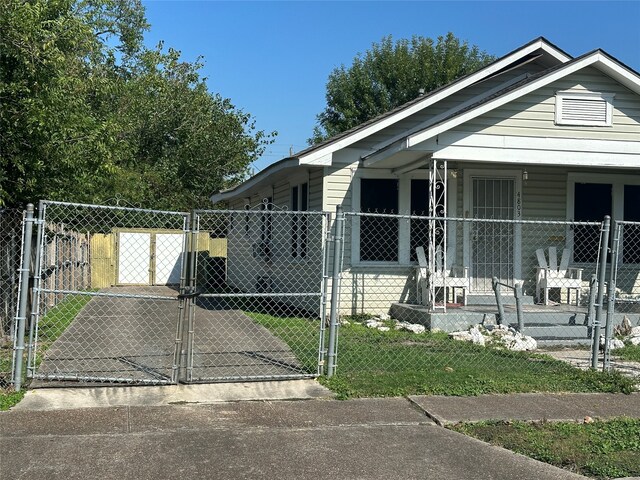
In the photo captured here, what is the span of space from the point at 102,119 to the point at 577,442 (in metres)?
14.2

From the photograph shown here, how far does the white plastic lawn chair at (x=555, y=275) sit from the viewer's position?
39.4 feet

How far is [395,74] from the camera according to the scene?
112 ft

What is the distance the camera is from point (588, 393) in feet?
23.4

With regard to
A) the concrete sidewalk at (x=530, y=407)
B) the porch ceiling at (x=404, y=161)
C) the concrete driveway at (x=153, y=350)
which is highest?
the porch ceiling at (x=404, y=161)

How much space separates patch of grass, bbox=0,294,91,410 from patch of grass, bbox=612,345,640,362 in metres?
7.92

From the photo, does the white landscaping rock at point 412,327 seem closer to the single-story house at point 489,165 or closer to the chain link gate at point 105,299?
the single-story house at point 489,165

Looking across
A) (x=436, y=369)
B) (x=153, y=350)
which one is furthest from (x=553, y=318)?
(x=153, y=350)

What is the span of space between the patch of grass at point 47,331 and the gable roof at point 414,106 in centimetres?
477

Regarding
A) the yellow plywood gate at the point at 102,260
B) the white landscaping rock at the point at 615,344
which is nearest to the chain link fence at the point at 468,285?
the white landscaping rock at the point at 615,344

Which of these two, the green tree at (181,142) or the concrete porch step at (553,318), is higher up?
the green tree at (181,142)

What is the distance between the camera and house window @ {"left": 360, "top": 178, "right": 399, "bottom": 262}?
1235cm

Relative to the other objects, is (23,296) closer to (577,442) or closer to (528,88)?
(577,442)

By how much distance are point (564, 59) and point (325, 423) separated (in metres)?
10.4

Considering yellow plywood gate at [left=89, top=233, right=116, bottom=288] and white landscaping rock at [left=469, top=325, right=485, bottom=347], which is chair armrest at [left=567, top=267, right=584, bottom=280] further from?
yellow plywood gate at [left=89, top=233, right=116, bottom=288]
